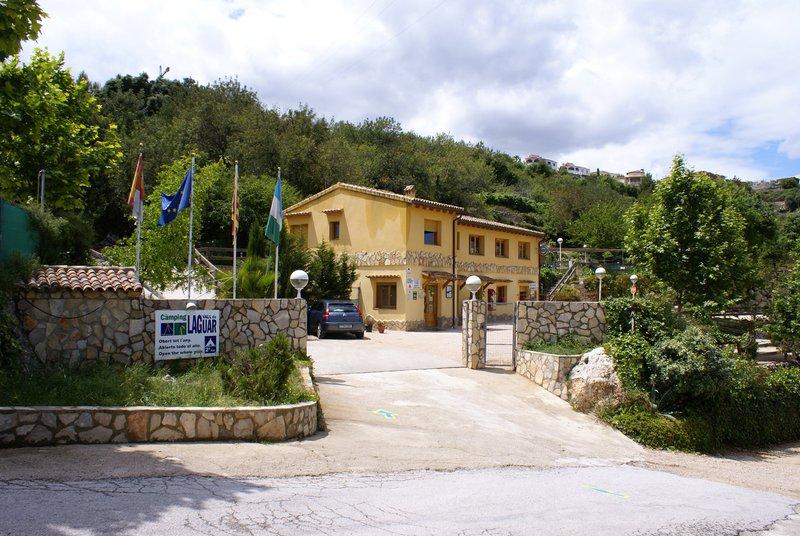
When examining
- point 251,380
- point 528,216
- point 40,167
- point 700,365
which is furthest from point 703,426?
point 528,216

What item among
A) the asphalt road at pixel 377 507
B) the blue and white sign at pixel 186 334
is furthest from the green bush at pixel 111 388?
the asphalt road at pixel 377 507

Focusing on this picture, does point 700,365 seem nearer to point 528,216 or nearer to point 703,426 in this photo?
point 703,426

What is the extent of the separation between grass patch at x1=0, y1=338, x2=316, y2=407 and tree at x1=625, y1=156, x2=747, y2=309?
690 inches

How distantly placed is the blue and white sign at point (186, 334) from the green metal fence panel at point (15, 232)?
2668mm

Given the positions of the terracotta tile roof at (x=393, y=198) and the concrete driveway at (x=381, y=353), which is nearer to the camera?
the concrete driveway at (x=381, y=353)

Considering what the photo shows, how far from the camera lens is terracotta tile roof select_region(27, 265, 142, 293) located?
10195mm

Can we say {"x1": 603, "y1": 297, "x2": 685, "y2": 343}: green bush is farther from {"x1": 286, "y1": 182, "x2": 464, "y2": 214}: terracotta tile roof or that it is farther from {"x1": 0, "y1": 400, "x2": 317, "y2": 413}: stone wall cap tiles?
{"x1": 286, "y1": 182, "x2": 464, "y2": 214}: terracotta tile roof

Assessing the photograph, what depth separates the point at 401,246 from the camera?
93.9ft

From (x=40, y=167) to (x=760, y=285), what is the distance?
99.6ft

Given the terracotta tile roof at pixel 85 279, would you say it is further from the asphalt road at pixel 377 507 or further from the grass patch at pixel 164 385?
the asphalt road at pixel 377 507

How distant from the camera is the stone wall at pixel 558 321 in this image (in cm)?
1605

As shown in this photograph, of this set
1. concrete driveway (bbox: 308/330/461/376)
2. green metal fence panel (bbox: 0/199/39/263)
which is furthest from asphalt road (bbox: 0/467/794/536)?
concrete driveway (bbox: 308/330/461/376)

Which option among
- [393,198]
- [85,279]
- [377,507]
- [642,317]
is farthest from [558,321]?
[393,198]

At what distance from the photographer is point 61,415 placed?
322 inches
